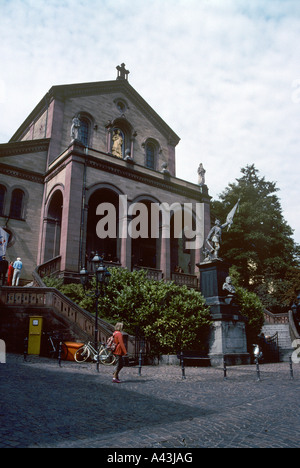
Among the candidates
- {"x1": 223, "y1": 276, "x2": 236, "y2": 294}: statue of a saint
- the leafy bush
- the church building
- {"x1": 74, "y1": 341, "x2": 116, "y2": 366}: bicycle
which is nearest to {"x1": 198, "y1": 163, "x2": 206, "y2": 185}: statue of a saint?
the church building

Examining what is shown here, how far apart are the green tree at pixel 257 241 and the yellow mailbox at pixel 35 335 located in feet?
82.2

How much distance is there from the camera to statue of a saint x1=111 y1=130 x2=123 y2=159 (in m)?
30.6

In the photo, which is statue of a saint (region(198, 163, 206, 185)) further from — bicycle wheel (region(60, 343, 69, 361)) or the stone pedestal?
bicycle wheel (region(60, 343, 69, 361))

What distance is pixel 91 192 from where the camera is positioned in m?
23.6

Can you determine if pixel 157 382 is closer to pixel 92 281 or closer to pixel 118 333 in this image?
pixel 118 333

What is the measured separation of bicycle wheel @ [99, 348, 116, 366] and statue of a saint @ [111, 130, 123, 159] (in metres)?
19.6

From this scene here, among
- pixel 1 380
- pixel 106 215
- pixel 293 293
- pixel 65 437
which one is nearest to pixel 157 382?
pixel 1 380

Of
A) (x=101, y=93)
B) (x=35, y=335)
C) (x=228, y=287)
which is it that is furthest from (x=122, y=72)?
(x=35, y=335)

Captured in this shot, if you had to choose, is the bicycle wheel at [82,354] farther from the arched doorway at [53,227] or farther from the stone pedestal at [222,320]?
the arched doorway at [53,227]

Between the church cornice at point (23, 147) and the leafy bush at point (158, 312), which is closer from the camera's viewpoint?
the leafy bush at point (158, 312)

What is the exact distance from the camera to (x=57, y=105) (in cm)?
2858

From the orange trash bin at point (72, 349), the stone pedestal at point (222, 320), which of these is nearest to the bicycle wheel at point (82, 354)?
the orange trash bin at point (72, 349)

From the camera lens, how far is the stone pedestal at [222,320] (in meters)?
17.1

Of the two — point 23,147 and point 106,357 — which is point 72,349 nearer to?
point 106,357
